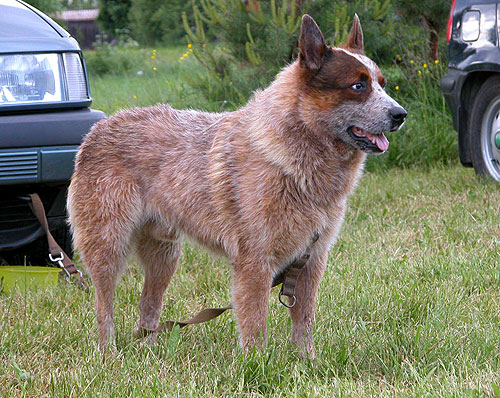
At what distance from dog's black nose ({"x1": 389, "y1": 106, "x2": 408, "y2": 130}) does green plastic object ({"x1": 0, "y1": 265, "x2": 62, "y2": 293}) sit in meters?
2.30

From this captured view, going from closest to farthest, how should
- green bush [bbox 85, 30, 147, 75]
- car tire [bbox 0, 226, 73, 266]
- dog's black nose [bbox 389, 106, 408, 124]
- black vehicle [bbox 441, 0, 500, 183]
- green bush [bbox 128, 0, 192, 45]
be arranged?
dog's black nose [bbox 389, 106, 408, 124]
car tire [bbox 0, 226, 73, 266]
black vehicle [bbox 441, 0, 500, 183]
green bush [bbox 85, 30, 147, 75]
green bush [bbox 128, 0, 192, 45]

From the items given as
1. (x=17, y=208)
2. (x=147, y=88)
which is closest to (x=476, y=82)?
(x=17, y=208)

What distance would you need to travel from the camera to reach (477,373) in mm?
2959

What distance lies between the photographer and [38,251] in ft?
15.6

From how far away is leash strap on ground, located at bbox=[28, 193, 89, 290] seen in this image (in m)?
4.10

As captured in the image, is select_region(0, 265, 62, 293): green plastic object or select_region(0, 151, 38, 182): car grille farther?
select_region(0, 265, 62, 293): green plastic object

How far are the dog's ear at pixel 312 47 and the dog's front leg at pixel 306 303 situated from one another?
89 cm

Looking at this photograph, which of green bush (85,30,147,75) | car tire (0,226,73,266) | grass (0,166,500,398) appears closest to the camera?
grass (0,166,500,398)

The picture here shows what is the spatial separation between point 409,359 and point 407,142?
4925mm

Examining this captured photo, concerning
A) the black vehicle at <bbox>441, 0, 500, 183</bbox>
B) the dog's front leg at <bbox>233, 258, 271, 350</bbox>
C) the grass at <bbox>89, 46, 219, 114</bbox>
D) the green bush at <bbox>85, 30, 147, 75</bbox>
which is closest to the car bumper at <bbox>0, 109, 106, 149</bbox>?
the dog's front leg at <bbox>233, 258, 271, 350</bbox>

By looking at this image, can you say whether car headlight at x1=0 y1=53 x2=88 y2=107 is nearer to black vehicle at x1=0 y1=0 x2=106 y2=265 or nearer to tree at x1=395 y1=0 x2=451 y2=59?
black vehicle at x1=0 y1=0 x2=106 y2=265

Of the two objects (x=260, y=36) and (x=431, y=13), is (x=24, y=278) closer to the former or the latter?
(x=260, y=36)

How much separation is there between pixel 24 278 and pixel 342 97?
2.27 metres

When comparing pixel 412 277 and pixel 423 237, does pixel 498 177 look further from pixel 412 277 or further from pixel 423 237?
pixel 412 277
